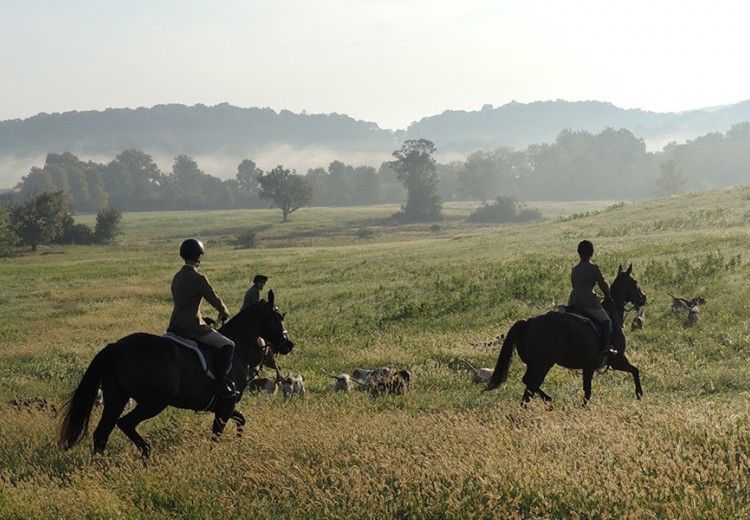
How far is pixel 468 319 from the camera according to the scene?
94.0ft

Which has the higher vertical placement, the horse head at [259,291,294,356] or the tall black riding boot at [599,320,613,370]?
the horse head at [259,291,294,356]

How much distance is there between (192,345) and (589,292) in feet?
24.6

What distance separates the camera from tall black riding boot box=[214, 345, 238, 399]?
11570 millimetres

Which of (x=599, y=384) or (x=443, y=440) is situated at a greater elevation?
(x=443, y=440)

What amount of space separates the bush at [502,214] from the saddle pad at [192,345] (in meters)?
133

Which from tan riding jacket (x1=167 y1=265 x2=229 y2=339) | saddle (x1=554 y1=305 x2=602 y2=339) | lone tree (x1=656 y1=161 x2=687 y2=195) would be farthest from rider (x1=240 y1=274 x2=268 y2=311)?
lone tree (x1=656 y1=161 x2=687 y2=195)

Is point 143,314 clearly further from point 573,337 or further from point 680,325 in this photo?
point 573,337

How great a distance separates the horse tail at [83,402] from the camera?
35.5 ft

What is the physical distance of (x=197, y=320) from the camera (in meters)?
11.5

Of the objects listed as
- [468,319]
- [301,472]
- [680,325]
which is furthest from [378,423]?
[468,319]

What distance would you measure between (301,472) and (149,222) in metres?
151

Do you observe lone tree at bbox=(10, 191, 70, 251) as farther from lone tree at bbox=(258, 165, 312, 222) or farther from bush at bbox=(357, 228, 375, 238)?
lone tree at bbox=(258, 165, 312, 222)

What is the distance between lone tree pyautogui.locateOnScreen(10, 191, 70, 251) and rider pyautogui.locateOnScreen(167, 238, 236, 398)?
8908cm

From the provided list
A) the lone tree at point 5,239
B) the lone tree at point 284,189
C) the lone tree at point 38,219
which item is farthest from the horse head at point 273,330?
the lone tree at point 284,189
